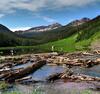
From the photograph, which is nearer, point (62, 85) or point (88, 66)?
point (62, 85)

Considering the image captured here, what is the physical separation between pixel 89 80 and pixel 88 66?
29904mm

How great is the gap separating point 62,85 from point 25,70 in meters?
16.9

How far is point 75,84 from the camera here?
51000 mm

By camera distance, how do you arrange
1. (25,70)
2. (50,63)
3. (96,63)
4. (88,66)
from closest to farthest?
(25,70)
(88,66)
(96,63)
(50,63)

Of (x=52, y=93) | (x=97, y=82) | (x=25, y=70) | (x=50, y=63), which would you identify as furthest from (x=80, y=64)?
(x=52, y=93)

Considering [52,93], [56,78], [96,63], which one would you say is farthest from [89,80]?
[96,63]

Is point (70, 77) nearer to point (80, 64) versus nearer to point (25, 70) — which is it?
point (25, 70)

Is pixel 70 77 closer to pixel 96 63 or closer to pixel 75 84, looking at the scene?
pixel 75 84

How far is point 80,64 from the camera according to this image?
86.9 m

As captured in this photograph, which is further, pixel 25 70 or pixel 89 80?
pixel 25 70

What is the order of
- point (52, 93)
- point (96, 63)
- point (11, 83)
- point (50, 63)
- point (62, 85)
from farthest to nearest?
point (50, 63) → point (96, 63) → point (11, 83) → point (62, 85) → point (52, 93)

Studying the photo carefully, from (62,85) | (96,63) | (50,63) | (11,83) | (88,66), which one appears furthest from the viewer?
(50,63)

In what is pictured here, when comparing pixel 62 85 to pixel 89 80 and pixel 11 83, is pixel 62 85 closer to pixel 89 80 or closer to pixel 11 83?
pixel 89 80

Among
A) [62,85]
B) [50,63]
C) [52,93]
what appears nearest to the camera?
[52,93]
